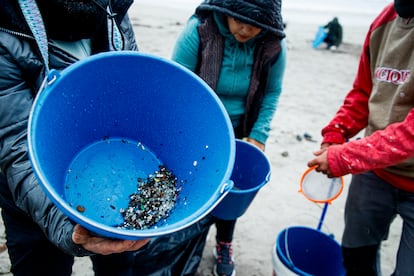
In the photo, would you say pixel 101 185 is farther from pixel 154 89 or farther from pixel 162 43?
pixel 162 43

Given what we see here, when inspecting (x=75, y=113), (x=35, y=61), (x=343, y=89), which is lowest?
(x=343, y=89)

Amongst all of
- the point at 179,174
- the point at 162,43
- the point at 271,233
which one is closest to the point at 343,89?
the point at 162,43

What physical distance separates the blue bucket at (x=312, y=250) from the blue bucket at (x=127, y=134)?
1.10m

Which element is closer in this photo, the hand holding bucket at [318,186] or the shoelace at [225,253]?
the hand holding bucket at [318,186]

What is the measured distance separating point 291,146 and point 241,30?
8.04 ft

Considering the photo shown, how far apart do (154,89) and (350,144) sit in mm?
919

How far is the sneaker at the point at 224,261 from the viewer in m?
2.21

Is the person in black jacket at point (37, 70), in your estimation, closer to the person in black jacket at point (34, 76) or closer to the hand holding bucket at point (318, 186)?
the person in black jacket at point (34, 76)

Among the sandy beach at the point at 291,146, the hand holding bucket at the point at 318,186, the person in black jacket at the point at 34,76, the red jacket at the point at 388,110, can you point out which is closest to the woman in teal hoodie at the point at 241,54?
the hand holding bucket at the point at 318,186

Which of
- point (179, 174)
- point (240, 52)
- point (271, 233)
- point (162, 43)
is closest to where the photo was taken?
point (179, 174)

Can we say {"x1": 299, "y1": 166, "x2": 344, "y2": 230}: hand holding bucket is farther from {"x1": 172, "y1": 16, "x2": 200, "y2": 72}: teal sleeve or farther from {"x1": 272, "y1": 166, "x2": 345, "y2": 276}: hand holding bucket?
{"x1": 172, "y1": 16, "x2": 200, "y2": 72}: teal sleeve

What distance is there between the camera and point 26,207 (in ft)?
3.43

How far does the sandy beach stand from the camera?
2486 millimetres

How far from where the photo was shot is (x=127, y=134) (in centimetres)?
142
